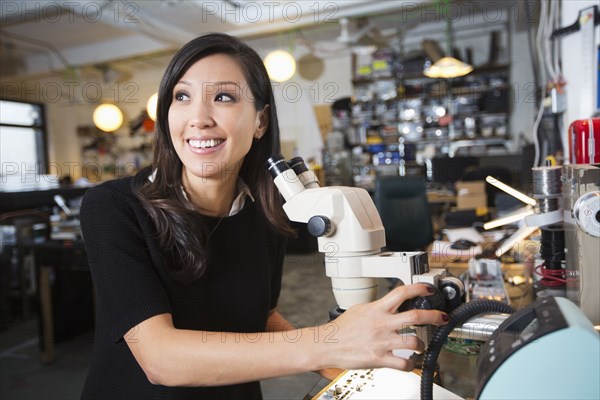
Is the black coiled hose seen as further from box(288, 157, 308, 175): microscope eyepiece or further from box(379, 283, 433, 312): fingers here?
box(288, 157, 308, 175): microscope eyepiece

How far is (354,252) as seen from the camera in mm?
667

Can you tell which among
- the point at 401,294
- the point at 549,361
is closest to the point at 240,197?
the point at 401,294

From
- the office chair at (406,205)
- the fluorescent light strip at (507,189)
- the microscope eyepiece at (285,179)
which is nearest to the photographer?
the microscope eyepiece at (285,179)

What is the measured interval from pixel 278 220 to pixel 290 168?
48 cm

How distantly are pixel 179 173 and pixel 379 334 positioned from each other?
2.25ft

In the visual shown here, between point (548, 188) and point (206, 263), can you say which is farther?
point (206, 263)

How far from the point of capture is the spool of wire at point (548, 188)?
0.94 m

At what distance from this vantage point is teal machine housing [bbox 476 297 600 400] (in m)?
0.49

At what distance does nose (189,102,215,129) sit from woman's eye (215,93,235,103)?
0.08 ft

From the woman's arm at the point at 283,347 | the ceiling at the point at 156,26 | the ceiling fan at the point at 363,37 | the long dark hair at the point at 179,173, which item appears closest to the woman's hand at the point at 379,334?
the woman's arm at the point at 283,347

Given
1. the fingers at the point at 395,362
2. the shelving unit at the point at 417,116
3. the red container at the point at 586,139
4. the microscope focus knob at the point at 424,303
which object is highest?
the shelving unit at the point at 417,116

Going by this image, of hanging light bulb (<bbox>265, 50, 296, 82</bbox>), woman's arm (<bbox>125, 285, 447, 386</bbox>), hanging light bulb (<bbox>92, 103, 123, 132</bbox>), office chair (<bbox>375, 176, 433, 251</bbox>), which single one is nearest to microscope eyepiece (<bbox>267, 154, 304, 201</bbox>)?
woman's arm (<bbox>125, 285, 447, 386</bbox>)

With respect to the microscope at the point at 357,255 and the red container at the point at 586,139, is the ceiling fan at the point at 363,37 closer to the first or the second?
the red container at the point at 586,139

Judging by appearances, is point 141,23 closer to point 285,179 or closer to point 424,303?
point 285,179
